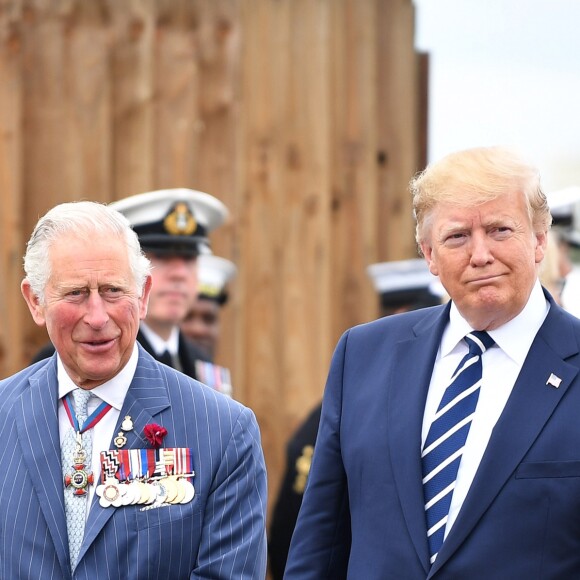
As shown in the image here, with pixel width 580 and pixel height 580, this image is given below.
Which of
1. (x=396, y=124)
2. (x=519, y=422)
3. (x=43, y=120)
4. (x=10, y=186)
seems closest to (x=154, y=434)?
(x=519, y=422)

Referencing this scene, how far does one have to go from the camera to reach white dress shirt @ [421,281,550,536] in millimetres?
3328

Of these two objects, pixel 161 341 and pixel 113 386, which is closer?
pixel 113 386

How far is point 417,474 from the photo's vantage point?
3.36 metres

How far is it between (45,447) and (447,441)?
1.02 meters

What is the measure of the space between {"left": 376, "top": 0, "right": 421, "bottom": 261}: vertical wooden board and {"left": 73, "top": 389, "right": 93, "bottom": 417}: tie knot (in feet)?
13.1

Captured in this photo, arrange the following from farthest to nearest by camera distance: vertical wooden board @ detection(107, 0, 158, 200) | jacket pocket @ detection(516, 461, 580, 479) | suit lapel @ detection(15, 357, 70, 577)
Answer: vertical wooden board @ detection(107, 0, 158, 200), suit lapel @ detection(15, 357, 70, 577), jacket pocket @ detection(516, 461, 580, 479)

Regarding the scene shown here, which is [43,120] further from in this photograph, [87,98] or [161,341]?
[161,341]

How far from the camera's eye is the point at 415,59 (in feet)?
24.3

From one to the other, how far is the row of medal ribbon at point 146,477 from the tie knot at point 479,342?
0.78 meters

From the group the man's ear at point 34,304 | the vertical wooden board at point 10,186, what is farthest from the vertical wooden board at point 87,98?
the man's ear at point 34,304

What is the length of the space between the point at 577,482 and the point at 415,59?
180 inches

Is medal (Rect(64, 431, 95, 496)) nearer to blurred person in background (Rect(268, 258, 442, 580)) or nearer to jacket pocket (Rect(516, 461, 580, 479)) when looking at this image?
jacket pocket (Rect(516, 461, 580, 479))

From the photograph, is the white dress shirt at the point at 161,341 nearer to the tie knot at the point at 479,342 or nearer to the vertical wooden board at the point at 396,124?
the vertical wooden board at the point at 396,124

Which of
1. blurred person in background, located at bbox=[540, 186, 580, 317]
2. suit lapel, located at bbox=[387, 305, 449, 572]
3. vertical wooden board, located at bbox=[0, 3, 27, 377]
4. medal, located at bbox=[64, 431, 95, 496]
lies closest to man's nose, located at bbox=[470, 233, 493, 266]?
suit lapel, located at bbox=[387, 305, 449, 572]
